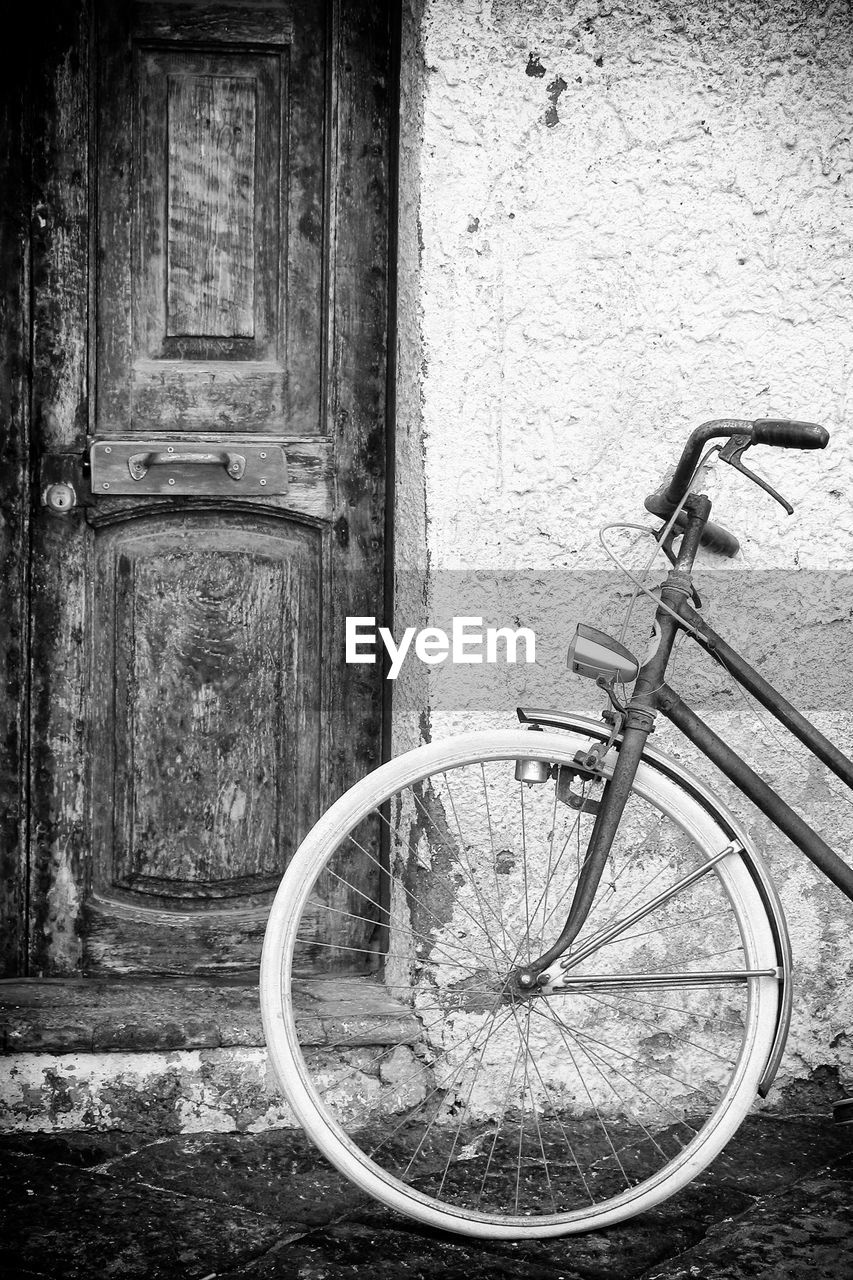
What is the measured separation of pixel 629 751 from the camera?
2051 millimetres

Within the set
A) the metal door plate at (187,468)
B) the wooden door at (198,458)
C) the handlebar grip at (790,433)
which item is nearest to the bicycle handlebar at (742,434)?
the handlebar grip at (790,433)

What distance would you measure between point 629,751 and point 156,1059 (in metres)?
Result: 1.27

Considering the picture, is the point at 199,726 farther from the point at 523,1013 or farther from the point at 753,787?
the point at 753,787

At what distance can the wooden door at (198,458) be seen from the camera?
263cm

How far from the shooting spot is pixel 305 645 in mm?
2770

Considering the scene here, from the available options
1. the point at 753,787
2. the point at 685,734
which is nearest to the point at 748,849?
the point at 753,787

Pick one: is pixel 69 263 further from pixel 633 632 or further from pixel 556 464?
pixel 633 632

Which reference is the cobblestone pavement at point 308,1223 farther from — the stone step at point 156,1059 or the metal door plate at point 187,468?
the metal door plate at point 187,468

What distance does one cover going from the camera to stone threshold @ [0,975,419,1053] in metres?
2.53

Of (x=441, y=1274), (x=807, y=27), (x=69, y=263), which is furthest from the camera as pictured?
(x=69, y=263)

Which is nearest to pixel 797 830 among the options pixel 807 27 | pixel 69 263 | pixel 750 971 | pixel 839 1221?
pixel 750 971

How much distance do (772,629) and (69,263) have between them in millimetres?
1755

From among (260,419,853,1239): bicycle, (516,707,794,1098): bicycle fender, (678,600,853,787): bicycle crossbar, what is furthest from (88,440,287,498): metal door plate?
(678,600,853,787): bicycle crossbar

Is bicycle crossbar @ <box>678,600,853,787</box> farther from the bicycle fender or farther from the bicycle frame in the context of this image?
the bicycle fender
